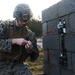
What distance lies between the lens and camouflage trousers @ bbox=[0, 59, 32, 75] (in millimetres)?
4883

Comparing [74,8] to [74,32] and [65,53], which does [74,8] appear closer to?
[74,32]

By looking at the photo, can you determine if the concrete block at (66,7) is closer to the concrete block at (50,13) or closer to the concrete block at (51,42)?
the concrete block at (50,13)

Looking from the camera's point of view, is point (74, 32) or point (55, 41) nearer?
point (74, 32)

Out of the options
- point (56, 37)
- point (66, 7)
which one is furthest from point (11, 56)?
point (56, 37)

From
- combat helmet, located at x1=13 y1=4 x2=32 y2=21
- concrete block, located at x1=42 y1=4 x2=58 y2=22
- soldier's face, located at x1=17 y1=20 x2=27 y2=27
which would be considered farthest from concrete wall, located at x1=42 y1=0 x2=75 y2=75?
soldier's face, located at x1=17 y1=20 x2=27 y2=27

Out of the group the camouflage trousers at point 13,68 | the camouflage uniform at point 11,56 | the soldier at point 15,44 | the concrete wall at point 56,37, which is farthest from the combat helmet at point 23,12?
the concrete wall at point 56,37

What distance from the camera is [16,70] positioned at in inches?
194

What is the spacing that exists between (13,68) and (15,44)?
1.23ft

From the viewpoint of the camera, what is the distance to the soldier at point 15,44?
484 cm

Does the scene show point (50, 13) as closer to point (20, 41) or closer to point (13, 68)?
point (13, 68)

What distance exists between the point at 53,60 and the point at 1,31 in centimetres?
239

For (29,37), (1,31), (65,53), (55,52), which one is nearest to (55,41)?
(55,52)

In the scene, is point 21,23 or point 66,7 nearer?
point 21,23

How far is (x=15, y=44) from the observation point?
4.97m
